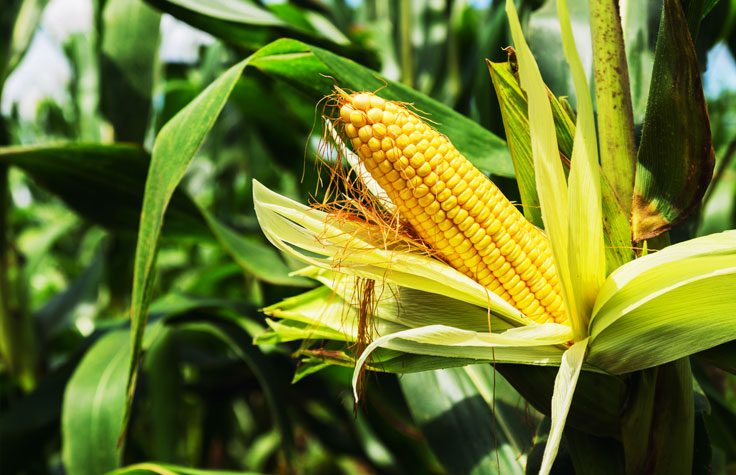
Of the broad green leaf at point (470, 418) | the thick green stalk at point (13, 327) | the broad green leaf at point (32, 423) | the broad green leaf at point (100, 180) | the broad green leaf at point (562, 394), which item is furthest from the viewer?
the thick green stalk at point (13, 327)

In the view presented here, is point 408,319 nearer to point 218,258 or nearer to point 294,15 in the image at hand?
point 294,15

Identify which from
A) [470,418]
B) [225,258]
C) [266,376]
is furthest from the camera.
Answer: [225,258]

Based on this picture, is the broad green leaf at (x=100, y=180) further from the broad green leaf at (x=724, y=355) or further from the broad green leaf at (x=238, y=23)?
the broad green leaf at (x=724, y=355)

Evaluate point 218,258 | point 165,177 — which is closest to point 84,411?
point 165,177

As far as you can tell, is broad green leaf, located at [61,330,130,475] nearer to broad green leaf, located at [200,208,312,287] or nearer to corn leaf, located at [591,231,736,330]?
broad green leaf, located at [200,208,312,287]

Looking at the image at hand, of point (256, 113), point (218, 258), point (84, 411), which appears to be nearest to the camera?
point (84, 411)

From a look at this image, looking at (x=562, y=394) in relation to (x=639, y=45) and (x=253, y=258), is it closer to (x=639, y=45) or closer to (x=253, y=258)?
(x=639, y=45)

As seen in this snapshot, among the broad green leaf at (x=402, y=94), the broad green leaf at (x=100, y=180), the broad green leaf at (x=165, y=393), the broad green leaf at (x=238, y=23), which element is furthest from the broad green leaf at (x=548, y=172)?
the broad green leaf at (x=165, y=393)

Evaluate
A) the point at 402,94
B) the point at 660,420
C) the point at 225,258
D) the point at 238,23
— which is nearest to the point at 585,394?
the point at 660,420
